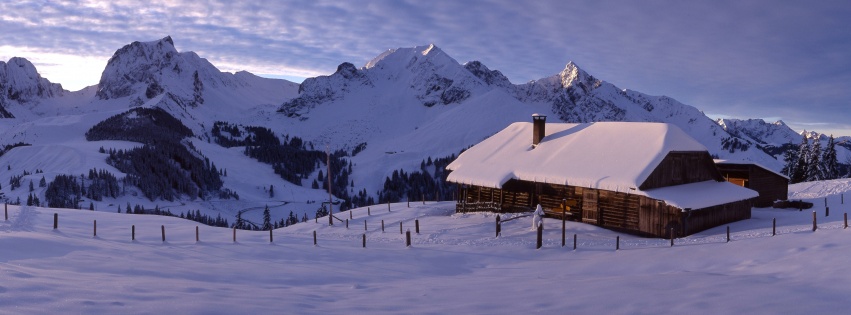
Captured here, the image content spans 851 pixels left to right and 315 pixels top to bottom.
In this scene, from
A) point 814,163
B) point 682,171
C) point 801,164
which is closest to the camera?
point 682,171

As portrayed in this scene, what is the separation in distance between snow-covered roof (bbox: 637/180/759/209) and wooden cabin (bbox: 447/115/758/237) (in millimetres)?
67

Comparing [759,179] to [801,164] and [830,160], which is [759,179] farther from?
[830,160]

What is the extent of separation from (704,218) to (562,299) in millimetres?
20539

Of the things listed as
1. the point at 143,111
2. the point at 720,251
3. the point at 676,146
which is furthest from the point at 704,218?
the point at 143,111

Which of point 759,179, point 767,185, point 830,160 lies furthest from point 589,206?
point 830,160

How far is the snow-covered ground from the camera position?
907cm

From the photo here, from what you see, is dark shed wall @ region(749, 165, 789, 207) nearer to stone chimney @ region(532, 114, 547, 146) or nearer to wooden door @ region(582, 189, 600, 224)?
wooden door @ region(582, 189, 600, 224)

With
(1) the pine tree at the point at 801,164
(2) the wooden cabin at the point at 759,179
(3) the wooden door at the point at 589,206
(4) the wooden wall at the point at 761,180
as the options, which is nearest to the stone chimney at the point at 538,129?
(3) the wooden door at the point at 589,206

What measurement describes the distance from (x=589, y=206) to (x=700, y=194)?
587 centimetres

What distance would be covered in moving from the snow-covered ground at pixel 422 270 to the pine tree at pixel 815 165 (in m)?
33.3

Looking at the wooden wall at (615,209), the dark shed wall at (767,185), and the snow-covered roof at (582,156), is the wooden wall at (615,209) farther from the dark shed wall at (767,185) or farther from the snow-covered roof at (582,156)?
the dark shed wall at (767,185)

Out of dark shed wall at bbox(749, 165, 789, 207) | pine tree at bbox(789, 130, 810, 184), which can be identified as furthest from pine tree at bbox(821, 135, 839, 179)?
dark shed wall at bbox(749, 165, 789, 207)

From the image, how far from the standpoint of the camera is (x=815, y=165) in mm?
58156

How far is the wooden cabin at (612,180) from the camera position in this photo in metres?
25.6
